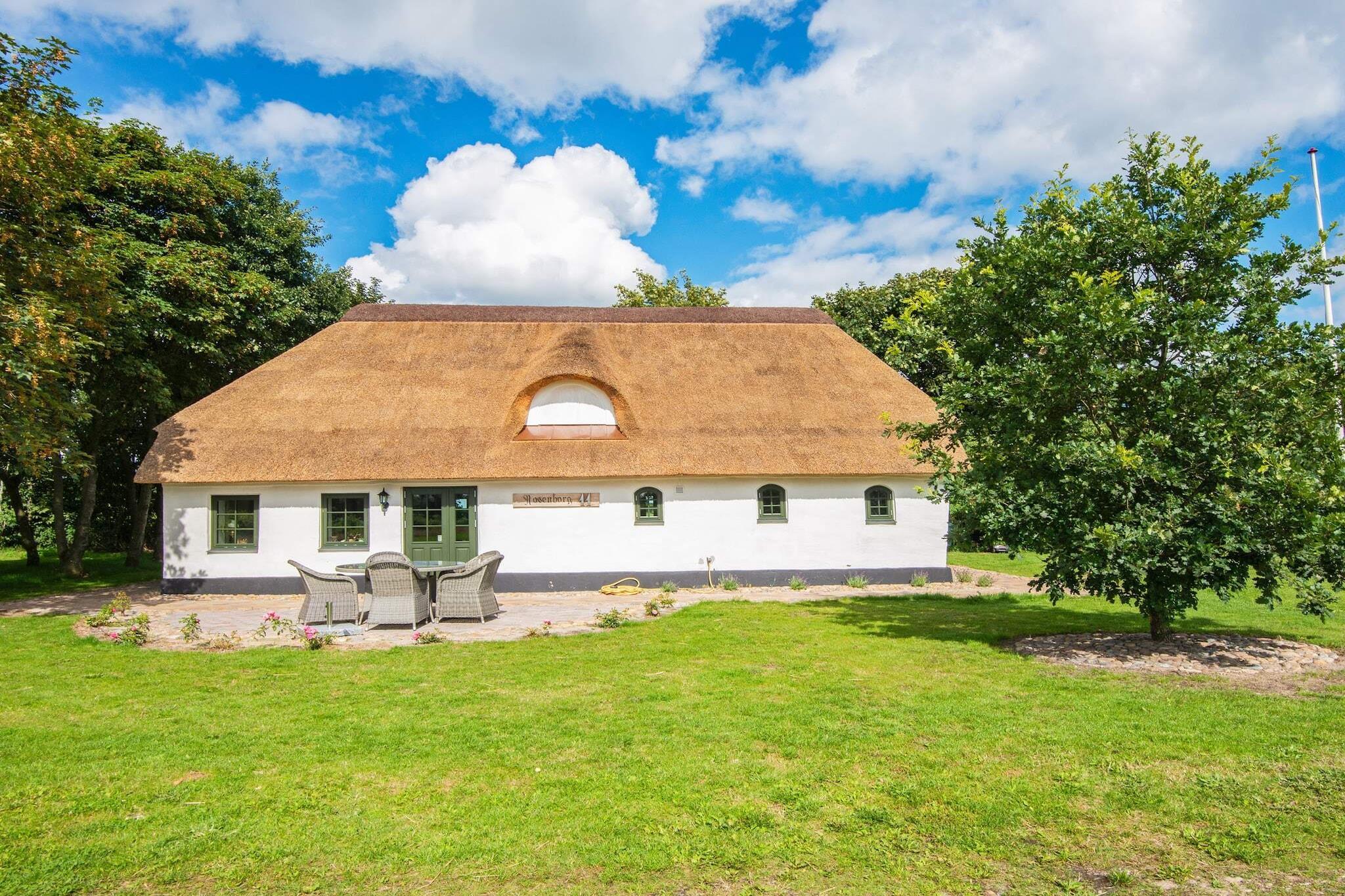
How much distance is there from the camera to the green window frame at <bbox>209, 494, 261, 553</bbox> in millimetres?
Result: 15969

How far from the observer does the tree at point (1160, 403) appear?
8.27 meters

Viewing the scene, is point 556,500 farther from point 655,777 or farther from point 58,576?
point 58,576

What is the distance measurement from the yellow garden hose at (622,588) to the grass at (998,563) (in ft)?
25.9

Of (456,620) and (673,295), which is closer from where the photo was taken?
(456,620)

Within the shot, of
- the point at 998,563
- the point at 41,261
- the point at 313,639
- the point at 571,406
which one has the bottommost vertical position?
Answer: the point at 998,563

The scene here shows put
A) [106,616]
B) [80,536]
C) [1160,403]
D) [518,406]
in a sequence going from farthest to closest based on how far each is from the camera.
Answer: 1. [80,536]
2. [518,406]
3. [106,616]
4. [1160,403]

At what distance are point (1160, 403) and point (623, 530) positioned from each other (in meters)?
10.4

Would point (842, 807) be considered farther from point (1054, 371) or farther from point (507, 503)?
point (507, 503)

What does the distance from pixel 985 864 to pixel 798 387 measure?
1449 centimetres

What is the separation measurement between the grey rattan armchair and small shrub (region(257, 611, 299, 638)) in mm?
319

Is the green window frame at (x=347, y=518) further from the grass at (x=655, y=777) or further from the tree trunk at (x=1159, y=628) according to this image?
the tree trunk at (x=1159, y=628)

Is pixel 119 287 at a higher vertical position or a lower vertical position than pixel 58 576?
higher

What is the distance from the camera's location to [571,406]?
55.8ft

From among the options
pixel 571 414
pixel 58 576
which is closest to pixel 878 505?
pixel 571 414
